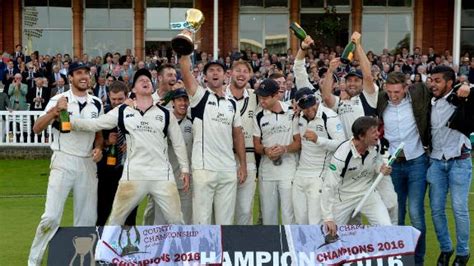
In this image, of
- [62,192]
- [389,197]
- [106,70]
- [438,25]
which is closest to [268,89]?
[389,197]

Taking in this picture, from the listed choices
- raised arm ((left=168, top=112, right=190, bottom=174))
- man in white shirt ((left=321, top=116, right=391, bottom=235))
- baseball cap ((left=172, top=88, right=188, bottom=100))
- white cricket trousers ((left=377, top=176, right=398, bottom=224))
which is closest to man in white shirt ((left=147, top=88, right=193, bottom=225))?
baseball cap ((left=172, top=88, right=188, bottom=100))

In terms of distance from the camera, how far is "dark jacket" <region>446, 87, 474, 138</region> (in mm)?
7281

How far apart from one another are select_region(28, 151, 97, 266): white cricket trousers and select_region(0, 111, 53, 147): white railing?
11167mm

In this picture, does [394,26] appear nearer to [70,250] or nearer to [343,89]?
[343,89]

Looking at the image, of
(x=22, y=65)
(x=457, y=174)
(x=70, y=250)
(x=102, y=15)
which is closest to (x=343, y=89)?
(x=457, y=174)

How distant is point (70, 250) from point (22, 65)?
15.5 meters

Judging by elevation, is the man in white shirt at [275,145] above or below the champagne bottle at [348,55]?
below

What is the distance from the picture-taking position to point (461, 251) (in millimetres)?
7422

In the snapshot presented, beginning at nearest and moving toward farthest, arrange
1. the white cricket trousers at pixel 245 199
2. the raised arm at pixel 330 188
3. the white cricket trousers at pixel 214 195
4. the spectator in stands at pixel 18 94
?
the raised arm at pixel 330 188 < the white cricket trousers at pixel 214 195 < the white cricket trousers at pixel 245 199 < the spectator in stands at pixel 18 94

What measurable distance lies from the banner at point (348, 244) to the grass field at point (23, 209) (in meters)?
1.53

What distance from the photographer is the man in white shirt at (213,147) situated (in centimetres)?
739

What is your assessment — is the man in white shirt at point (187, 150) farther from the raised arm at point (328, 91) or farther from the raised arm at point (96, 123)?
the raised arm at point (328, 91)

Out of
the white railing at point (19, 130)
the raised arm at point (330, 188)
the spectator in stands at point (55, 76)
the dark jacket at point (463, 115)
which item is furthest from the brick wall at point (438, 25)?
the raised arm at point (330, 188)

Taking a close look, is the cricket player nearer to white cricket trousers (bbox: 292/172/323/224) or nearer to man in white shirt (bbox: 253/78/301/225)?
man in white shirt (bbox: 253/78/301/225)
